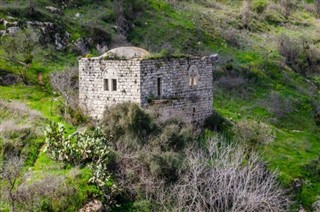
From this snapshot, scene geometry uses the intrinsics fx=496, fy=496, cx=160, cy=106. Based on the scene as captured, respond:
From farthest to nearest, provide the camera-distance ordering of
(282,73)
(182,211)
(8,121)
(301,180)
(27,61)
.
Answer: (282,73) → (27,61) → (301,180) → (8,121) → (182,211)

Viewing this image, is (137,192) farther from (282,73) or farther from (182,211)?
(282,73)

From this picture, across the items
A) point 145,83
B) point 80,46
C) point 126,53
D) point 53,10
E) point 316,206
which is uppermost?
point 53,10

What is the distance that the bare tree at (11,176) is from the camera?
17.5 meters

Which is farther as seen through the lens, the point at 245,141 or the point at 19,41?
the point at 19,41

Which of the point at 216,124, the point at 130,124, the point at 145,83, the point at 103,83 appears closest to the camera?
the point at 130,124

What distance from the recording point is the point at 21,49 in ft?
110

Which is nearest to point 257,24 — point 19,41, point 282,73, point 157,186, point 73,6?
point 282,73

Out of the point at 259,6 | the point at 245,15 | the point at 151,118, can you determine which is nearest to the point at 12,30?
the point at 151,118

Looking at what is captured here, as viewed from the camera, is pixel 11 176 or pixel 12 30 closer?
pixel 11 176

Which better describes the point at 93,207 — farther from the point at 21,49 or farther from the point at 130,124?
the point at 21,49

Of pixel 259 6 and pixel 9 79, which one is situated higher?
pixel 259 6

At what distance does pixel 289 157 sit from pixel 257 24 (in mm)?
35147

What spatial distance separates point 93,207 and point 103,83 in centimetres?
814

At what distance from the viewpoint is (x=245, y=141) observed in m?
25.2
